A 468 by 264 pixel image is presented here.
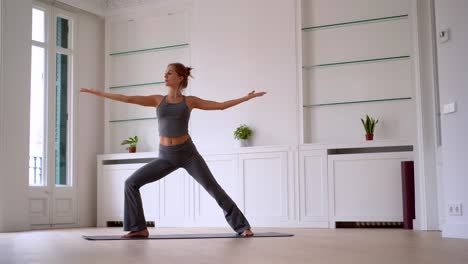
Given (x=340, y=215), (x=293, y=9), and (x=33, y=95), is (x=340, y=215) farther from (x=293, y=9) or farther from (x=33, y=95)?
(x=33, y=95)

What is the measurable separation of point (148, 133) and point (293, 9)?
2.46m

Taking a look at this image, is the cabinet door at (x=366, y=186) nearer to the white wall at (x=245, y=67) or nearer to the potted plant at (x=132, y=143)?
the white wall at (x=245, y=67)

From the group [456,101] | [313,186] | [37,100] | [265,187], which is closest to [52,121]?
[37,100]

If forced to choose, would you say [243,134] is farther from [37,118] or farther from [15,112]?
[15,112]

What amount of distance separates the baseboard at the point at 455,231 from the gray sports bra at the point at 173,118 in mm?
2175

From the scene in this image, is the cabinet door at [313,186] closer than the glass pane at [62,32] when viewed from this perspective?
Yes

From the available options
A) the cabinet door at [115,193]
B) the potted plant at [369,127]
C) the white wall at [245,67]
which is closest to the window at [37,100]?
the cabinet door at [115,193]

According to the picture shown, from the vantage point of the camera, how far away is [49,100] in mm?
7473

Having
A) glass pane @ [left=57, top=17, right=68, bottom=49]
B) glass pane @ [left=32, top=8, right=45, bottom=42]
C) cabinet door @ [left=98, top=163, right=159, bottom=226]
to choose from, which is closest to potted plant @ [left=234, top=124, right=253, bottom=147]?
cabinet door @ [left=98, top=163, right=159, bottom=226]

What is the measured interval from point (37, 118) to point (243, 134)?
241 cm

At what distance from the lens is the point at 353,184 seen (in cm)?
656

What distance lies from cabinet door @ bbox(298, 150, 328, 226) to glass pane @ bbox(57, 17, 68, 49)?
10.8 ft

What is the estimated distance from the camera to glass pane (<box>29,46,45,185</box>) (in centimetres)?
728

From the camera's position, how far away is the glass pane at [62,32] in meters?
7.77
